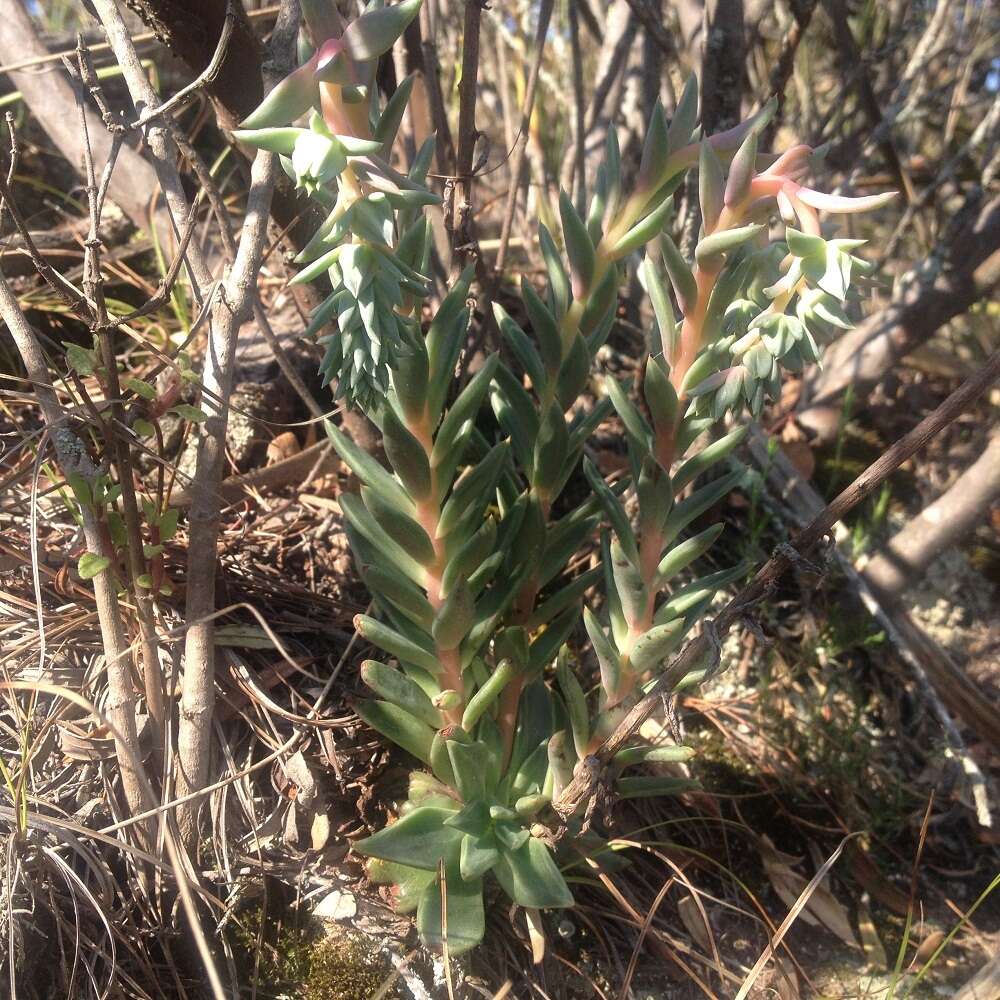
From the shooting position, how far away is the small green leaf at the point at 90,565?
106 cm

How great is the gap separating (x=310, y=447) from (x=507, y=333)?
61 cm

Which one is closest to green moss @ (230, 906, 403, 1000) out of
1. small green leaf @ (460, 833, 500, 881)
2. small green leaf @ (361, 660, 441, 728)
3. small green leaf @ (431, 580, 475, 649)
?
small green leaf @ (460, 833, 500, 881)

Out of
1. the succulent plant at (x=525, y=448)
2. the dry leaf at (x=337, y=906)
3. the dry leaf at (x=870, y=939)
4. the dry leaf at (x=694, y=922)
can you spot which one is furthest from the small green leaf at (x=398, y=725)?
the dry leaf at (x=870, y=939)

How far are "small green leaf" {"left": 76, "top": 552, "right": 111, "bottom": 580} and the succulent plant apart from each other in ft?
1.02

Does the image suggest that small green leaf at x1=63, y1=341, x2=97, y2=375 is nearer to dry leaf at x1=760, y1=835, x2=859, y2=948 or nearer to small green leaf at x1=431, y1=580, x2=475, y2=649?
small green leaf at x1=431, y1=580, x2=475, y2=649

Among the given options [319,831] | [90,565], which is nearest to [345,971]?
[319,831]

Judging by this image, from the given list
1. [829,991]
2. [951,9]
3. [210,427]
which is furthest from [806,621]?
[951,9]

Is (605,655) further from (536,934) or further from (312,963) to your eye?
(312,963)

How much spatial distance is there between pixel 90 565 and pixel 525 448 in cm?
57

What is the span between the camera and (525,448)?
1.17 meters

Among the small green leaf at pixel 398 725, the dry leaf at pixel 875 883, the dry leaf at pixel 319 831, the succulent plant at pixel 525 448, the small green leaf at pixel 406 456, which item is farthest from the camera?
the dry leaf at pixel 875 883

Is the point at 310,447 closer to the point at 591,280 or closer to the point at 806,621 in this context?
the point at 591,280

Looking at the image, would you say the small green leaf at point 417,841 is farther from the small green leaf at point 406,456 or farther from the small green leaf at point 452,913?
the small green leaf at point 406,456

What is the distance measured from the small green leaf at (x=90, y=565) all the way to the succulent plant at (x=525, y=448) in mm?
310
